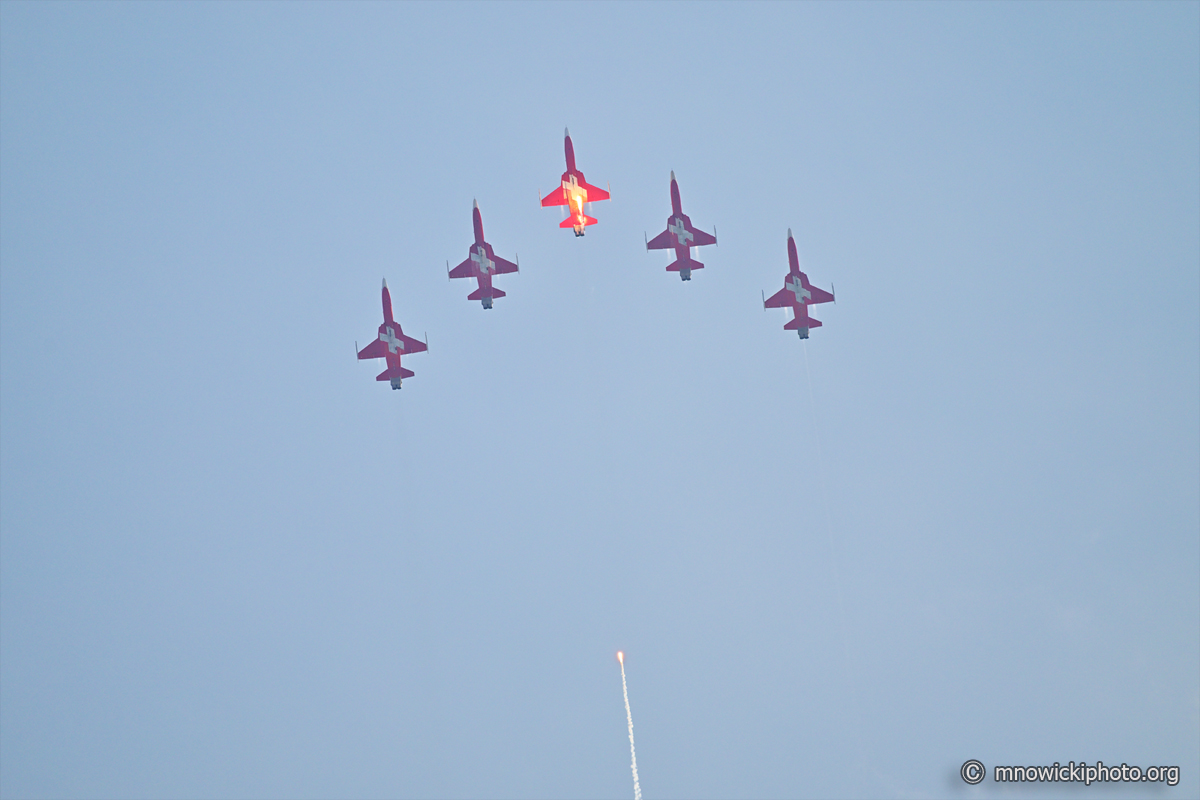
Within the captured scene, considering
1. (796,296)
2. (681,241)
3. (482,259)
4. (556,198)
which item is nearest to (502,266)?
(482,259)

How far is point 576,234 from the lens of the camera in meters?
126

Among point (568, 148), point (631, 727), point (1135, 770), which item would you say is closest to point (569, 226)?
point (568, 148)

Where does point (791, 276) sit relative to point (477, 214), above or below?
below

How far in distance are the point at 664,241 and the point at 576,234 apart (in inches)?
369

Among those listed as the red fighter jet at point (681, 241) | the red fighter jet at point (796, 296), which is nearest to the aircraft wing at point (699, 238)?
the red fighter jet at point (681, 241)

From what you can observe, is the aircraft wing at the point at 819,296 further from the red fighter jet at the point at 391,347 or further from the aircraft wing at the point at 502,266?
the red fighter jet at the point at 391,347

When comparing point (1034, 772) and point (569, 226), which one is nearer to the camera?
point (569, 226)

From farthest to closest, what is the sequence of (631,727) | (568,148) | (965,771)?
(631,727) → (965,771) → (568,148)

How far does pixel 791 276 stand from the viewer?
13050 cm

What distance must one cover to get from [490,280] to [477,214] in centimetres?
733

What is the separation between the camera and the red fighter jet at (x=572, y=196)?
123562 millimetres

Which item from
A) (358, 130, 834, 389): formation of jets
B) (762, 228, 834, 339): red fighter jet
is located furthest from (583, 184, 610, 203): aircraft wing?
(762, 228, 834, 339): red fighter jet

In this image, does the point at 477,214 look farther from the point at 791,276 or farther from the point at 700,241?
the point at 791,276

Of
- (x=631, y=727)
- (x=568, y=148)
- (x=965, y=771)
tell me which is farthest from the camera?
(x=631, y=727)
